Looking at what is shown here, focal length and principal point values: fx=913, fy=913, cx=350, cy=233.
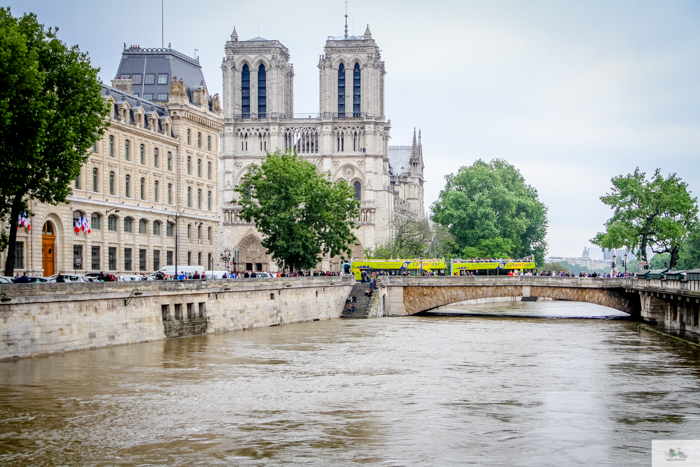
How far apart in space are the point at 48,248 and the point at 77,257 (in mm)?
2922

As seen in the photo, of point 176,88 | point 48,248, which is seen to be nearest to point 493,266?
point 176,88

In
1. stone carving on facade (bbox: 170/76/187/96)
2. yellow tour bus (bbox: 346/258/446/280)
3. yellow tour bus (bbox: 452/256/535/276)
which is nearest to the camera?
stone carving on facade (bbox: 170/76/187/96)

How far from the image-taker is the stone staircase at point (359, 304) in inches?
2712

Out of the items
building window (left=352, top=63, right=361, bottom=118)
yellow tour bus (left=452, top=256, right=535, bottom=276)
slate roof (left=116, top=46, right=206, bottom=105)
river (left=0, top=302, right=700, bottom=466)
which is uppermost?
building window (left=352, top=63, right=361, bottom=118)

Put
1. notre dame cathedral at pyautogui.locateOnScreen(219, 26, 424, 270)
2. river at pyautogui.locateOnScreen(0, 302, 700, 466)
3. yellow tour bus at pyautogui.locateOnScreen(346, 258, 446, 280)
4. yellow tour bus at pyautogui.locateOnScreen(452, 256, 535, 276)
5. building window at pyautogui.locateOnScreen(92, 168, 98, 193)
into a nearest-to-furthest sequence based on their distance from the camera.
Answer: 1. river at pyautogui.locateOnScreen(0, 302, 700, 466)
2. building window at pyautogui.locateOnScreen(92, 168, 98, 193)
3. yellow tour bus at pyautogui.locateOnScreen(452, 256, 535, 276)
4. yellow tour bus at pyautogui.locateOnScreen(346, 258, 446, 280)
5. notre dame cathedral at pyautogui.locateOnScreen(219, 26, 424, 270)

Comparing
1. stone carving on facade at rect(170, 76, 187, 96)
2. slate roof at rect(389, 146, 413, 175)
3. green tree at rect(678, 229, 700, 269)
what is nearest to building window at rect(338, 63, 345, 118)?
slate roof at rect(389, 146, 413, 175)

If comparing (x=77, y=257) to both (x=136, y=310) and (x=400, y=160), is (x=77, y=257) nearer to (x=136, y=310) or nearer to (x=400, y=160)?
(x=136, y=310)

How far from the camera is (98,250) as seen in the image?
204 ft

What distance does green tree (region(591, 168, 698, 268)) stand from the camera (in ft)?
279

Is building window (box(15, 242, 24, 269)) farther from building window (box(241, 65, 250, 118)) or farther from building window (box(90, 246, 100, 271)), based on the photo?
building window (box(241, 65, 250, 118))

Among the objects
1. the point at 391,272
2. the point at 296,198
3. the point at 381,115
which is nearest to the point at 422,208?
the point at 381,115

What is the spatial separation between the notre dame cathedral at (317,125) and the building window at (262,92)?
0.44ft

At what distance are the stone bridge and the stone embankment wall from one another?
9.07m

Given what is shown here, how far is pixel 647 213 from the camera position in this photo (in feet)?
283
